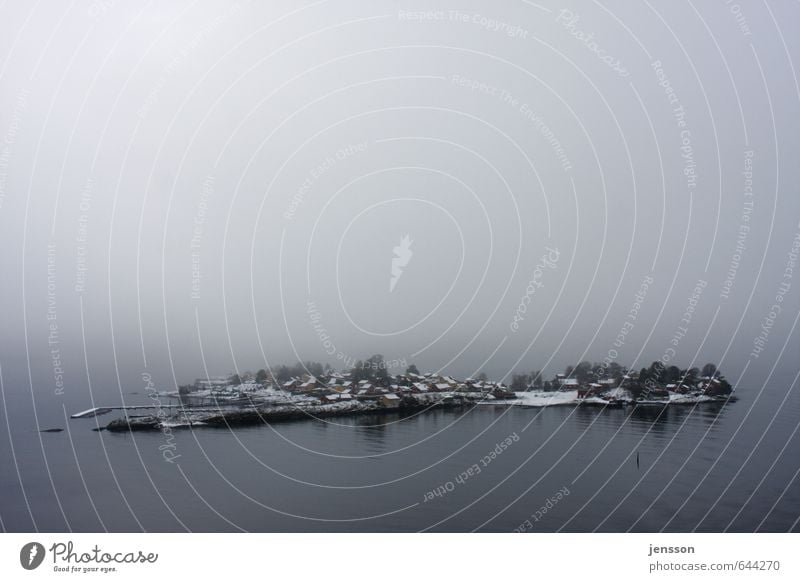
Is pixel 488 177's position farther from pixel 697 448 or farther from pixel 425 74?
pixel 697 448

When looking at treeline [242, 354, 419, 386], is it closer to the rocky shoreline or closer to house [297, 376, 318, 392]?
house [297, 376, 318, 392]

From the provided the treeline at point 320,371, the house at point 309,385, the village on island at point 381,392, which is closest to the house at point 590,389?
the village on island at point 381,392

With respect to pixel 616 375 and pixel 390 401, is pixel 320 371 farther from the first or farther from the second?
pixel 616 375

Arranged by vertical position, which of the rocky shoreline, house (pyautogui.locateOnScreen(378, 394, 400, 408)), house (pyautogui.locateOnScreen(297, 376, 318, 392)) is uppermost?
house (pyautogui.locateOnScreen(297, 376, 318, 392))

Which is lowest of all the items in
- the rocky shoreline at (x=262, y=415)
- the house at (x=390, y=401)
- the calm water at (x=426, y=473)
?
the calm water at (x=426, y=473)

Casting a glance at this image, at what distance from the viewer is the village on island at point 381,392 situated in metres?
4.33

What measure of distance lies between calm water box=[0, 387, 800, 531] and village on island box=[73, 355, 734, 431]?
85 mm

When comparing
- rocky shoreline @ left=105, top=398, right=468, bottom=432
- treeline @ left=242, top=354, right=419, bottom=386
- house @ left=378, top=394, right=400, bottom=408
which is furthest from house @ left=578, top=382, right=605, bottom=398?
house @ left=378, top=394, right=400, bottom=408

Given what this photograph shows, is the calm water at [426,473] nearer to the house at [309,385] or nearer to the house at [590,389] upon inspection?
the house at [590,389]

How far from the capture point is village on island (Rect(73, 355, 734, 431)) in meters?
4.33

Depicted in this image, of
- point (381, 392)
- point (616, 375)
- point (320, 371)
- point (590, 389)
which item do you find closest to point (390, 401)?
point (381, 392)

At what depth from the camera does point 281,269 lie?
14.4ft

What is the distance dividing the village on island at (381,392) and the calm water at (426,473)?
85mm

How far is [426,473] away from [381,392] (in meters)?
0.65
